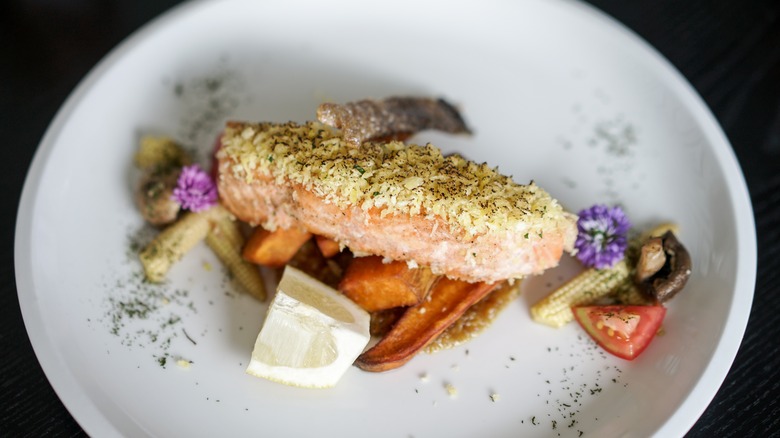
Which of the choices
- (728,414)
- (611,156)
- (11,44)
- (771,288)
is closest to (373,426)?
(728,414)

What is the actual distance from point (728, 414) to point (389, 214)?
162cm

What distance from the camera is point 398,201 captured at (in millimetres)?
2652

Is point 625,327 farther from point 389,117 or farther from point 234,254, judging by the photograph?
point 234,254

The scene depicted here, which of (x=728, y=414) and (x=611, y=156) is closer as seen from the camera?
(x=728, y=414)

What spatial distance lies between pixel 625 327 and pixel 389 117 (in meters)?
1.37

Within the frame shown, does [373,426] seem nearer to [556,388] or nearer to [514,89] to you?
[556,388]

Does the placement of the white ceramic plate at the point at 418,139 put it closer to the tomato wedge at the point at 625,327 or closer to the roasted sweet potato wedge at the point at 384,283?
the tomato wedge at the point at 625,327

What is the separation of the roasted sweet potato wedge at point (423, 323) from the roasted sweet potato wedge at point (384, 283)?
2.2 inches

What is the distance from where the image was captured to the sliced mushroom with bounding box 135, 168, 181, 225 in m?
3.05

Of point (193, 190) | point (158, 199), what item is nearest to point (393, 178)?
point (193, 190)

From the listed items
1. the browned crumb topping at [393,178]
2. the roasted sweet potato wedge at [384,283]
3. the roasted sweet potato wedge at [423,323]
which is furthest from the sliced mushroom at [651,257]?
the roasted sweet potato wedge at [384,283]

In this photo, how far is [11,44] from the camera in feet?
13.1

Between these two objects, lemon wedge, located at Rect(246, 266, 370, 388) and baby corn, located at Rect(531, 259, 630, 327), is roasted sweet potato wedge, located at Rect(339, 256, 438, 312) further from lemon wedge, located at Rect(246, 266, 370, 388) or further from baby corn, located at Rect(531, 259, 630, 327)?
baby corn, located at Rect(531, 259, 630, 327)

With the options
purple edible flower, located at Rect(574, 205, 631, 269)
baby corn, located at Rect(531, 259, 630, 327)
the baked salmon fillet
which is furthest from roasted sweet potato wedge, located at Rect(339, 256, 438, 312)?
purple edible flower, located at Rect(574, 205, 631, 269)
